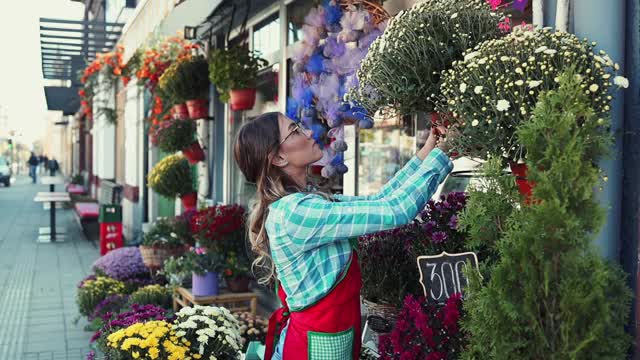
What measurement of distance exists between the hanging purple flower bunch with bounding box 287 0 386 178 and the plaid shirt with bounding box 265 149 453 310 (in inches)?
36.3

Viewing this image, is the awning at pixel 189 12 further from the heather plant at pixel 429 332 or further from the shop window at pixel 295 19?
the heather plant at pixel 429 332

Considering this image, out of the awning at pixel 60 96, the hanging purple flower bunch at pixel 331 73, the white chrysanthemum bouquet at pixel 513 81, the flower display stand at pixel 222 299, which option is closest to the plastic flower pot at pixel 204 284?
the flower display stand at pixel 222 299

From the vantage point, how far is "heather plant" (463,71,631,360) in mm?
1561

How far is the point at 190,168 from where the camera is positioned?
8.83m

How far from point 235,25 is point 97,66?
3.68 m

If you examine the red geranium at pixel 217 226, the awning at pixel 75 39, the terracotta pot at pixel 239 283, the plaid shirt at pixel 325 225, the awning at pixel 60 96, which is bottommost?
the terracotta pot at pixel 239 283

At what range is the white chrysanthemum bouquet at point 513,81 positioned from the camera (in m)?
1.79

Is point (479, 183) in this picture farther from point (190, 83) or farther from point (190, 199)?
point (190, 199)

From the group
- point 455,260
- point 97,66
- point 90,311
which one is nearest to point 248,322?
point 90,311

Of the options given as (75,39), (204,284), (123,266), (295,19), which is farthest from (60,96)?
(204,284)

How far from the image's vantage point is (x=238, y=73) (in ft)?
20.8

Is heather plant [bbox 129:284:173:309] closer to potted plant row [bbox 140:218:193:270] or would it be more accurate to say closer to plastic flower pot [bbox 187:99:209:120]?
potted plant row [bbox 140:218:193:270]

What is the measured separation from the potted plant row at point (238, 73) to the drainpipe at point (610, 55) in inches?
178

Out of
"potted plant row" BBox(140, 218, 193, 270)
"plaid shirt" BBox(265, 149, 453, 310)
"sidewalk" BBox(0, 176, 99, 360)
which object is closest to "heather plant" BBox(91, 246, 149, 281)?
"potted plant row" BBox(140, 218, 193, 270)
